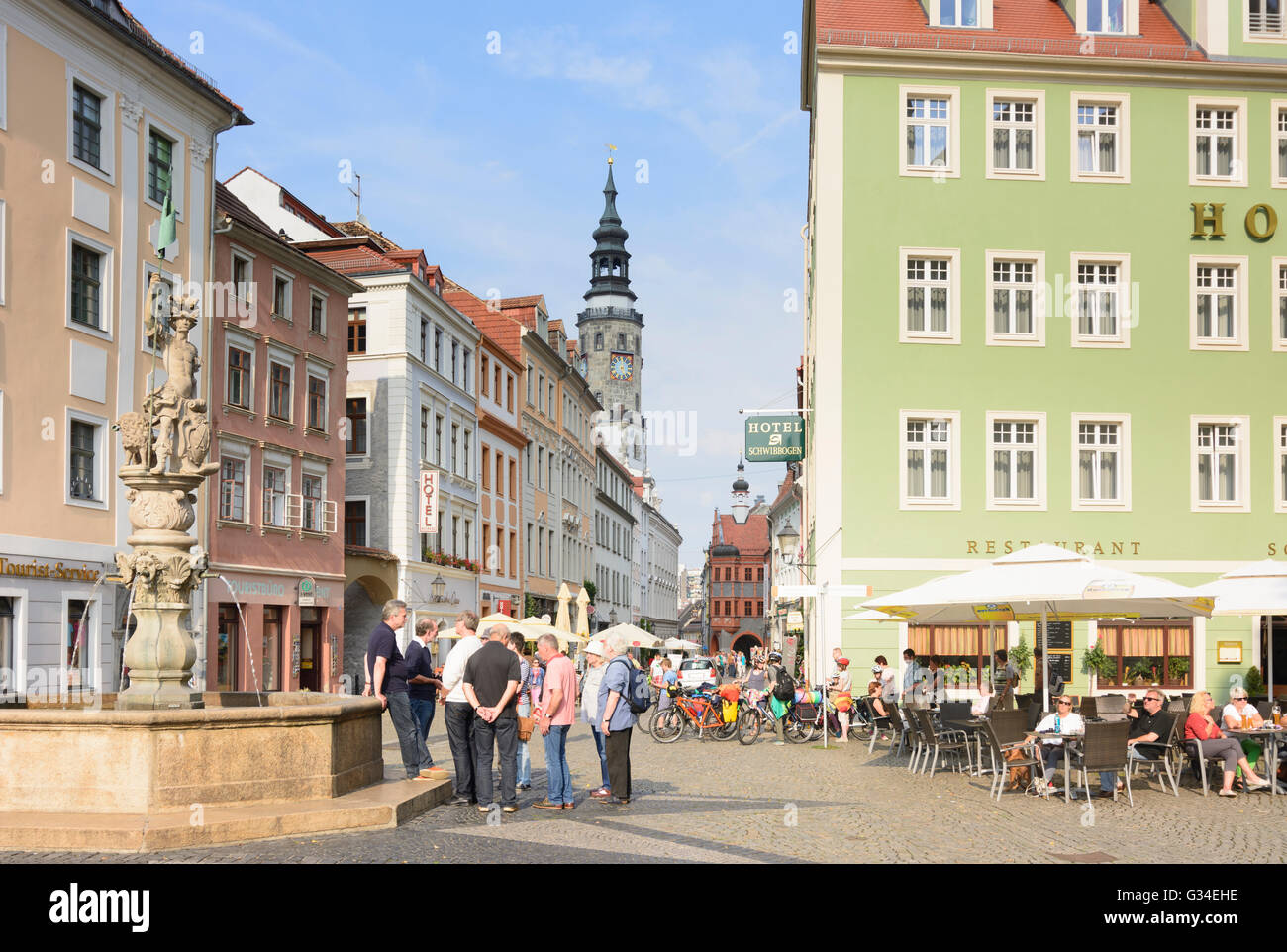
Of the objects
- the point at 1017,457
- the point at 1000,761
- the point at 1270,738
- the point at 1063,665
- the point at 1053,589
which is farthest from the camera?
the point at 1017,457

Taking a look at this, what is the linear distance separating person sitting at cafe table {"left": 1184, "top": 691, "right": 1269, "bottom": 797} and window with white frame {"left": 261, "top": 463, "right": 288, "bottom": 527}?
23458mm

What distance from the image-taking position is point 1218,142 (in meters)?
29.6

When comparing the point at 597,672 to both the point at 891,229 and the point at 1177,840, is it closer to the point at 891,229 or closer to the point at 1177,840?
the point at 1177,840

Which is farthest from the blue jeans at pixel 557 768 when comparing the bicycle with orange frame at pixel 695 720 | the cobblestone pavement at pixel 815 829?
the bicycle with orange frame at pixel 695 720

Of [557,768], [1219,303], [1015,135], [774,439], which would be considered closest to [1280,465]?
[1219,303]

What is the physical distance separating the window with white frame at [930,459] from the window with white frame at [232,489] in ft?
50.7

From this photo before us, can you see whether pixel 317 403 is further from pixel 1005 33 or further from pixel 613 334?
pixel 613 334

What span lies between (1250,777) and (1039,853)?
20.3ft

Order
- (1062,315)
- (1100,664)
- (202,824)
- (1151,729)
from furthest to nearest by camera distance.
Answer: (1062,315) → (1100,664) → (1151,729) → (202,824)

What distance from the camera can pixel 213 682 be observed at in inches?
1169

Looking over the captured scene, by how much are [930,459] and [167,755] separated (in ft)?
68.5

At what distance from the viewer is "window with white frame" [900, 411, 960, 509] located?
28500 millimetres

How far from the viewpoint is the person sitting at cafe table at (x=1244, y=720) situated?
617 inches

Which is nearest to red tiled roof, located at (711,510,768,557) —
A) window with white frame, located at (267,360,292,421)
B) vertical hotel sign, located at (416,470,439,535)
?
vertical hotel sign, located at (416,470,439,535)
